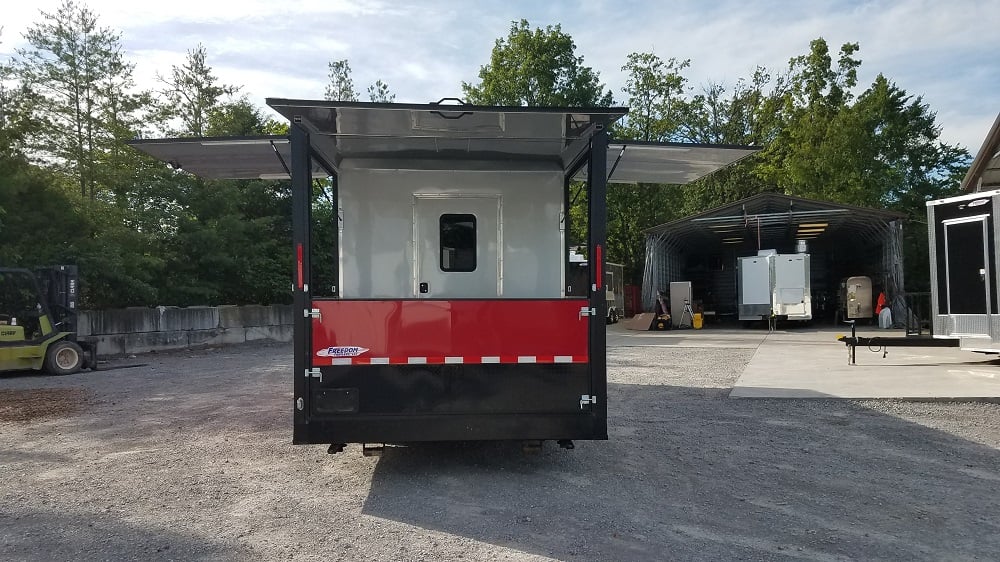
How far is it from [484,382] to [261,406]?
17.1 feet

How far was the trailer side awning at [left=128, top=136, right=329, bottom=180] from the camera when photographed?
597cm

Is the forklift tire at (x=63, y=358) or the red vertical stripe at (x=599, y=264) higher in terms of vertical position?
the red vertical stripe at (x=599, y=264)

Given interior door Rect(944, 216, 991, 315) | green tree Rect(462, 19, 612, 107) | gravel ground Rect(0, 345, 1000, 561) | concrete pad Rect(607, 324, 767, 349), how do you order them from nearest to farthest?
gravel ground Rect(0, 345, 1000, 561) → interior door Rect(944, 216, 991, 315) → concrete pad Rect(607, 324, 767, 349) → green tree Rect(462, 19, 612, 107)

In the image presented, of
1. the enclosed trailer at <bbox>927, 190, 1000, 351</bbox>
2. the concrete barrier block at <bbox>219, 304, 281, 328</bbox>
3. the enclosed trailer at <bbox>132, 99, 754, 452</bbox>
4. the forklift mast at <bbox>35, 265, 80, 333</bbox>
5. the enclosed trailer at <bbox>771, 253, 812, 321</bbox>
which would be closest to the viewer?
the enclosed trailer at <bbox>132, 99, 754, 452</bbox>

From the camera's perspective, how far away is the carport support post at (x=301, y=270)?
522cm

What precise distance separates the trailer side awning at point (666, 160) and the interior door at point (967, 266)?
265 inches

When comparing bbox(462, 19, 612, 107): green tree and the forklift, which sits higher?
bbox(462, 19, 612, 107): green tree

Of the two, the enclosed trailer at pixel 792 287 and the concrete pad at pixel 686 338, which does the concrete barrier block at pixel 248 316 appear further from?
the enclosed trailer at pixel 792 287

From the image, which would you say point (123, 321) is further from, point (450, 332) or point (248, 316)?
point (450, 332)

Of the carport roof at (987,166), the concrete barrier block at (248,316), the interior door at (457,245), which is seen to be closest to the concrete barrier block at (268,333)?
the concrete barrier block at (248,316)

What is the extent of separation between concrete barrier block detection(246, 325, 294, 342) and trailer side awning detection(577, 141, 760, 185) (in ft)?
51.2

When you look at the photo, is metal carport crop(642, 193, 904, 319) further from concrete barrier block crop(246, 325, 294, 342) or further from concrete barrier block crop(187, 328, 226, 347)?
concrete barrier block crop(187, 328, 226, 347)

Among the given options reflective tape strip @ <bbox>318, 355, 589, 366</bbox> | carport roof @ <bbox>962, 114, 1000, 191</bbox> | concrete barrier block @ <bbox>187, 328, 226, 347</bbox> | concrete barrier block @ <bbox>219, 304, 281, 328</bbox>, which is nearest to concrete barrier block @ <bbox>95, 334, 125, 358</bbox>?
concrete barrier block @ <bbox>187, 328, 226, 347</bbox>

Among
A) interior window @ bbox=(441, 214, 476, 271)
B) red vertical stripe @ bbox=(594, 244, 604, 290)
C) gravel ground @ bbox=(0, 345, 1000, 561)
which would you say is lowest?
gravel ground @ bbox=(0, 345, 1000, 561)
